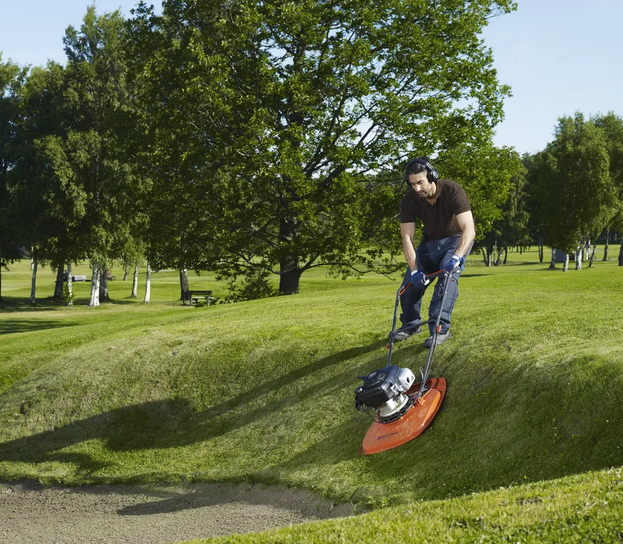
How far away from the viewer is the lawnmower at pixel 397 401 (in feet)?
32.7

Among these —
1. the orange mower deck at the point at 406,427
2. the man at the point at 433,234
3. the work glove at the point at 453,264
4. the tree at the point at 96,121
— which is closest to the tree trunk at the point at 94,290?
the tree at the point at 96,121

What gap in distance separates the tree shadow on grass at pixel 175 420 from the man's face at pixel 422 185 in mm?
4511

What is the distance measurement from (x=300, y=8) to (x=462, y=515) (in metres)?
25.6

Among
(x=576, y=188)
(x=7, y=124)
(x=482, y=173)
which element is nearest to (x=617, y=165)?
(x=576, y=188)

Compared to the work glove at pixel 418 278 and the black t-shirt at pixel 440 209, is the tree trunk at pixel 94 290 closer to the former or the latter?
the black t-shirt at pixel 440 209

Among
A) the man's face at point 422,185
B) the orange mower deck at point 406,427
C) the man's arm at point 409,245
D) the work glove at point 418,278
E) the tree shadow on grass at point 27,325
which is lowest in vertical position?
the tree shadow on grass at point 27,325

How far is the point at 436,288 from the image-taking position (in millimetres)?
11719

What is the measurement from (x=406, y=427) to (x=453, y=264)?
8.70 feet

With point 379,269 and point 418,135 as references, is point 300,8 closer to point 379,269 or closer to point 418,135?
point 418,135

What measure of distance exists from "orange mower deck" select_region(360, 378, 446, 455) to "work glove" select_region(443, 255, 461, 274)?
6.55 ft

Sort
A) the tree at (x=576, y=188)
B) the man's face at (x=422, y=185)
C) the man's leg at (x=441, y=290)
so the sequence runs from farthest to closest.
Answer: the tree at (x=576, y=188)
the man's leg at (x=441, y=290)
the man's face at (x=422, y=185)

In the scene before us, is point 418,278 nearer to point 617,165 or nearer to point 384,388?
point 384,388

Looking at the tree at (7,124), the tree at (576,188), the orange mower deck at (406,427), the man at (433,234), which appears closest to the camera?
the man at (433,234)

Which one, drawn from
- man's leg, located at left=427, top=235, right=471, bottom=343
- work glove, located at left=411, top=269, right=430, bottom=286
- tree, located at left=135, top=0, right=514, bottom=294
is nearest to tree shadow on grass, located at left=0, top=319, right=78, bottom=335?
tree, located at left=135, top=0, right=514, bottom=294
